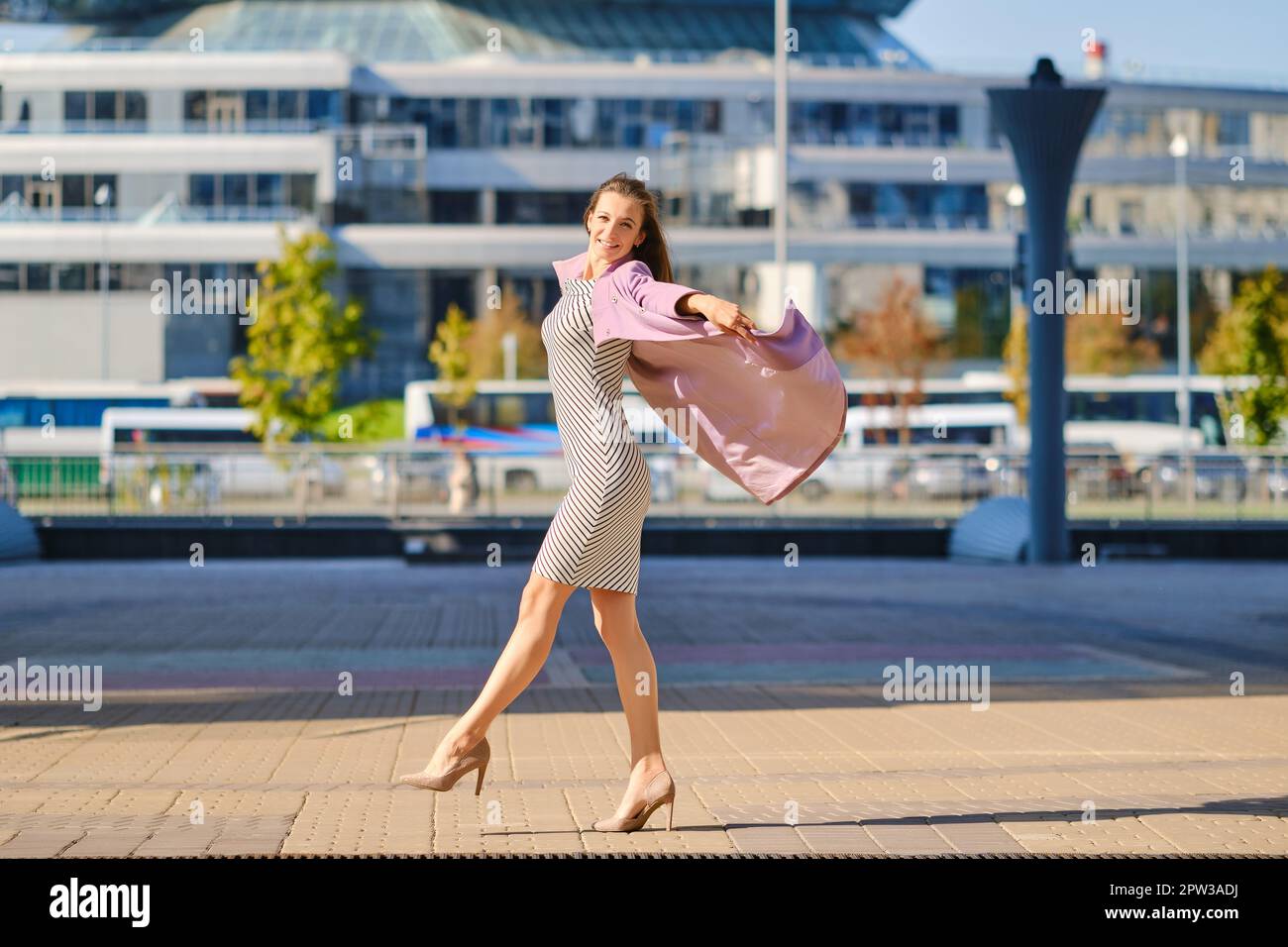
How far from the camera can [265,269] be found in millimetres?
56844

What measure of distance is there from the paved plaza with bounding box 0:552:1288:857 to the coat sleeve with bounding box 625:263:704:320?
1582mm

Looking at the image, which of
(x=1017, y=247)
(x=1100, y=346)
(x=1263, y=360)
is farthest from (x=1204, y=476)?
(x=1100, y=346)

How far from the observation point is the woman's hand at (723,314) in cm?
546

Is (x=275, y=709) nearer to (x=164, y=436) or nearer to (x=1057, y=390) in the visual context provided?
(x=1057, y=390)

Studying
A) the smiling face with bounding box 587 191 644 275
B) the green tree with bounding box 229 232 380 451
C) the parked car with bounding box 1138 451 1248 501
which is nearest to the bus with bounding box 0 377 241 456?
the green tree with bounding box 229 232 380 451

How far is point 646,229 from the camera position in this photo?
6.08 metres

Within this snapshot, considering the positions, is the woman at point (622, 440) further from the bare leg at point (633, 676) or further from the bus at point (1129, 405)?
the bus at point (1129, 405)

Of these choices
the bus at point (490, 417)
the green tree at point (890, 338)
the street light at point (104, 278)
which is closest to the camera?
the bus at point (490, 417)

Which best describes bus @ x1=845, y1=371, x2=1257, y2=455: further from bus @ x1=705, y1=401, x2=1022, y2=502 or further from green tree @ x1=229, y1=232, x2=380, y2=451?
green tree @ x1=229, y1=232, x2=380, y2=451

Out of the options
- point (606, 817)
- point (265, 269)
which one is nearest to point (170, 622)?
point (606, 817)

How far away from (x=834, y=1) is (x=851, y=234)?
27.2 meters

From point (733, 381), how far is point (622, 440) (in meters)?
0.39

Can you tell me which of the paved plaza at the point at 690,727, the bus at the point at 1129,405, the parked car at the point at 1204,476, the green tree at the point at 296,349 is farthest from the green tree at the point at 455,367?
the paved plaza at the point at 690,727

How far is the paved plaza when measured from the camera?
6156 mm
